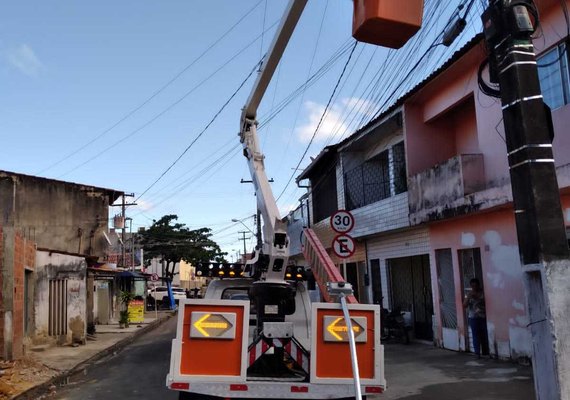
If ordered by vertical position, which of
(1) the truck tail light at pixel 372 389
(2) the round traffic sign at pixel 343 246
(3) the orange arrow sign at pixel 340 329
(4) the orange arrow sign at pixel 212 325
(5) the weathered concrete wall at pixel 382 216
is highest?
(5) the weathered concrete wall at pixel 382 216

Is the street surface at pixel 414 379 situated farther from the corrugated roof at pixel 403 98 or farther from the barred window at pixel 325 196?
the barred window at pixel 325 196

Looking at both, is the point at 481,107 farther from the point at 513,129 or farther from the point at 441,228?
the point at 513,129

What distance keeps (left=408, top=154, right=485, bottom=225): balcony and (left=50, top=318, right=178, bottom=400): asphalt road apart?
7.00 meters

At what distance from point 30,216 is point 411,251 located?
20.7 meters

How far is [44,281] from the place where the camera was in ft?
56.1

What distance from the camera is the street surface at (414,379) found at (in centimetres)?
851

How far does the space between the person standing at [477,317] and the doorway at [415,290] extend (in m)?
3.18

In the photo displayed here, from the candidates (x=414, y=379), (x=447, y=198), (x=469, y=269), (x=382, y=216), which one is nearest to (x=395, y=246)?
(x=382, y=216)

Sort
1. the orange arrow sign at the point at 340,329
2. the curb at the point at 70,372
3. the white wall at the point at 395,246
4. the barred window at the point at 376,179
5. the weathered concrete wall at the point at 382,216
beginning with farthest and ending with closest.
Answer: the barred window at the point at 376,179
the weathered concrete wall at the point at 382,216
the white wall at the point at 395,246
the curb at the point at 70,372
the orange arrow sign at the point at 340,329

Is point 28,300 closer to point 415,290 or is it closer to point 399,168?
point 415,290

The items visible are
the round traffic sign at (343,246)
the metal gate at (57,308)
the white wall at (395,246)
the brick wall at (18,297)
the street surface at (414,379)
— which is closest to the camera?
the street surface at (414,379)

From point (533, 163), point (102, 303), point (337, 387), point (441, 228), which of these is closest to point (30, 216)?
point (102, 303)

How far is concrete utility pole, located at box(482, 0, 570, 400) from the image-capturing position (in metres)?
4.24

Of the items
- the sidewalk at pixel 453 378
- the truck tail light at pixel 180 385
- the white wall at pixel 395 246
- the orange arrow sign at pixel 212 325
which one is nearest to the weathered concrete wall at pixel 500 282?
the sidewalk at pixel 453 378
